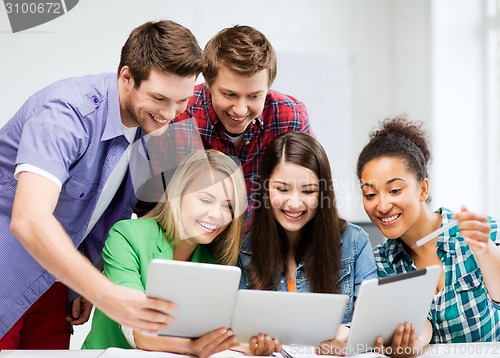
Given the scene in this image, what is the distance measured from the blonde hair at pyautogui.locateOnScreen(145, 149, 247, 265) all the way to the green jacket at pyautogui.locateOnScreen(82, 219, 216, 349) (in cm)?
4

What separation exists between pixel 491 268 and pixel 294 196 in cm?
55

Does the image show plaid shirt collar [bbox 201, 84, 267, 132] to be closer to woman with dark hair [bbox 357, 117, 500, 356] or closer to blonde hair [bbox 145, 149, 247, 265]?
blonde hair [bbox 145, 149, 247, 265]

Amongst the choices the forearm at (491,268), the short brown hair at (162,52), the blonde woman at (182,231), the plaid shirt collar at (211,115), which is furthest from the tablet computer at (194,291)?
the plaid shirt collar at (211,115)

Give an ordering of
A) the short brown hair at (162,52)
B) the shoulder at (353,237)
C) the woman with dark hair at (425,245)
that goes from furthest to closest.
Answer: the shoulder at (353,237) → the woman with dark hair at (425,245) → the short brown hair at (162,52)

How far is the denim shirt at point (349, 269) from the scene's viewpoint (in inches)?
70.0

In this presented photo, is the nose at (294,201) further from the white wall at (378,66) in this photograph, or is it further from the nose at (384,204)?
the white wall at (378,66)

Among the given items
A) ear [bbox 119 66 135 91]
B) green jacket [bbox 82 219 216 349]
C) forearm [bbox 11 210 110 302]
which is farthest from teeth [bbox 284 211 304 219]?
forearm [bbox 11 210 110 302]

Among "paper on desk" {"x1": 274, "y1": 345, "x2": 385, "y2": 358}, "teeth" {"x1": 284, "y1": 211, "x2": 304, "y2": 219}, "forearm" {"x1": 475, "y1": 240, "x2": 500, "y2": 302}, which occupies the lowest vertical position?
"paper on desk" {"x1": 274, "y1": 345, "x2": 385, "y2": 358}

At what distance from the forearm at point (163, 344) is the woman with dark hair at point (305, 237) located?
345 millimetres

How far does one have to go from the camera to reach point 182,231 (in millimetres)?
1741

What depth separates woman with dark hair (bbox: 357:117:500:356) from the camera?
172cm

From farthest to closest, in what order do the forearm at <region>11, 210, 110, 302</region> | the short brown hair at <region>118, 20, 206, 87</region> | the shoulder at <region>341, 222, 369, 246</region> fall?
the shoulder at <region>341, 222, 369, 246</region> < the short brown hair at <region>118, 20, 206, 87</region> < the forearm at <region>11, 210, 110, 302</region>

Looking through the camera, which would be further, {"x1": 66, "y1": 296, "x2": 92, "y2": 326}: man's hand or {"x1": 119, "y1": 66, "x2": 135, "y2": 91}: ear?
{"x1": 66, "y1": 296, "x2": 92, "y2": 326}: man's hand

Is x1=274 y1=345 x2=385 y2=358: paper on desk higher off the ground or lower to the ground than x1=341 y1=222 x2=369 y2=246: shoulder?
lower
